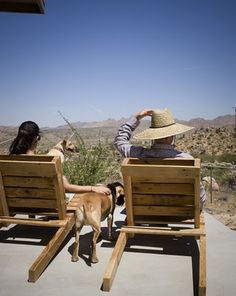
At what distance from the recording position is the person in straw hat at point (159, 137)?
3953mm

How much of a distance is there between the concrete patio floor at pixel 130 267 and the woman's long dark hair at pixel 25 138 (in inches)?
43.9

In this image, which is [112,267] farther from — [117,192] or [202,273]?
[117,192]

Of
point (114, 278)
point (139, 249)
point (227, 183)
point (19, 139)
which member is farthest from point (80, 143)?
point (227, 183)

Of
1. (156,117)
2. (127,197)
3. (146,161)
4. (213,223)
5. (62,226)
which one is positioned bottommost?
(213,223)

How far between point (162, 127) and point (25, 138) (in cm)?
162

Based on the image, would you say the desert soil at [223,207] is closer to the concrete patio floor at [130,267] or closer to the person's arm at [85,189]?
the concrete patio floor at [130,267]

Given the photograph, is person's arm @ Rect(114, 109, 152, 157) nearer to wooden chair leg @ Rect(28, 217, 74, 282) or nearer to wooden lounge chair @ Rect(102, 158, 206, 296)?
wooden lounge chair @ Rect(102, 158, 206, 296)

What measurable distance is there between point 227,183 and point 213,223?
35.1 ft

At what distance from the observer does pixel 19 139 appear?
427cm

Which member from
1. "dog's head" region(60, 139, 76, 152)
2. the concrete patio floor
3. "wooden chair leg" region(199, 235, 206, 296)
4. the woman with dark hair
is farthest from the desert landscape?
"wooden chair leg" region(199, 235, 206, 296)

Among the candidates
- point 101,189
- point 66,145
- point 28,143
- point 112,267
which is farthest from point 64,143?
point 112,267

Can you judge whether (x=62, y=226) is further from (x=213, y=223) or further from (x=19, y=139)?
(x=213, y=223)

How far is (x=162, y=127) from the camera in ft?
13.4

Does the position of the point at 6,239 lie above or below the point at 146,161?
below
